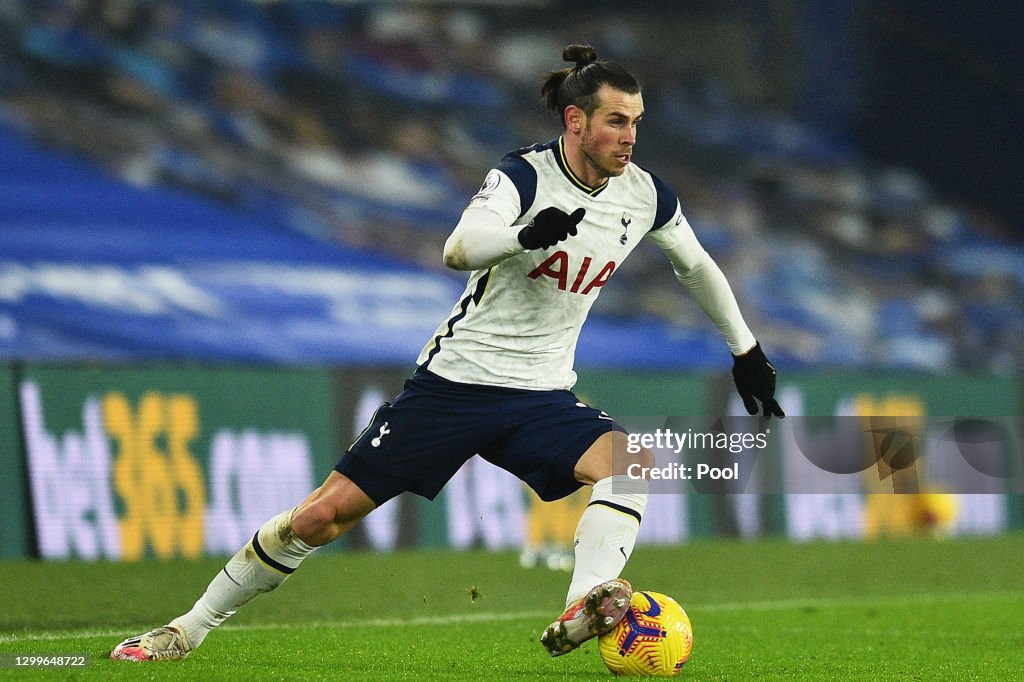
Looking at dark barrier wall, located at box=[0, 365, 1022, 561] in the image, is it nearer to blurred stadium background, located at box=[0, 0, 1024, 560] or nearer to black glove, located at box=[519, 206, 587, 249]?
blurred stadium background, located at box=[0, 0, 1024, 560]

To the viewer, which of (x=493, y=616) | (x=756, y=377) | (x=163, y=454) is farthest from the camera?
(x=163, y=454)

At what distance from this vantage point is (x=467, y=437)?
569 cm

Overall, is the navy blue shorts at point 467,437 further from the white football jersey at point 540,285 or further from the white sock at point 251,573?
the white sock at point 251,573

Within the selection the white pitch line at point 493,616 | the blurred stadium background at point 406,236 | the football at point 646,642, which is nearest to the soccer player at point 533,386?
the football at point 646,642

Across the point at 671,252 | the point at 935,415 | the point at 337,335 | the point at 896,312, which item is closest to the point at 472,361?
the point at 671,252

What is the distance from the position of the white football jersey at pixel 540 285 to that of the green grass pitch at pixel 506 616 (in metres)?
1.13

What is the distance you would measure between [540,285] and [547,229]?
0.71 meters

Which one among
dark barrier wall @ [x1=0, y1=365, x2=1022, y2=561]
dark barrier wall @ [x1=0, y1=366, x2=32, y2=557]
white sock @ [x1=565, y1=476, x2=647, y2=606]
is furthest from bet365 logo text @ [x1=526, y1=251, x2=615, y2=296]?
dark barrier wall @ [x1=0, y1=366, x2=32, y2=557]

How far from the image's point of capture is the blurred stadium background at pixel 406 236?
11.8 meters

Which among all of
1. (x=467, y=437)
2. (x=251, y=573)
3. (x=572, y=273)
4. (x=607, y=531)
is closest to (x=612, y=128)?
(x=572, y=273)

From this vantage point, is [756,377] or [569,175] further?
[756,377]

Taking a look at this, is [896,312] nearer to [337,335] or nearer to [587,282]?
[337,335]

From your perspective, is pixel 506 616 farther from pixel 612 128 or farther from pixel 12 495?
pixel 12 495

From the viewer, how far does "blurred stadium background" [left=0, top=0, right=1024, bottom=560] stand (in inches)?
463
